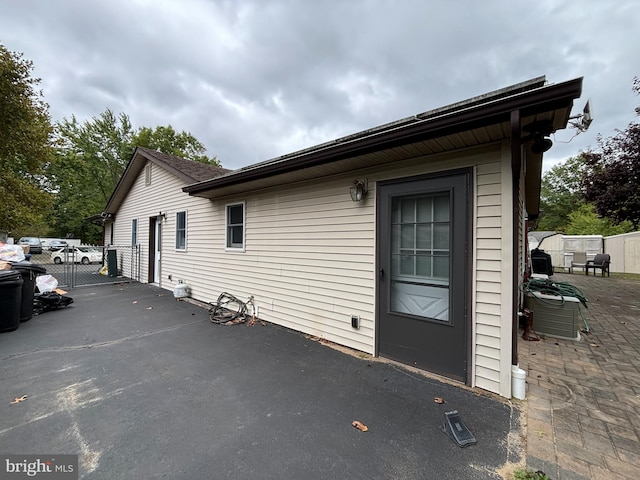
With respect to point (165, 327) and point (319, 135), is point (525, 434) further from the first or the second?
point (319, 135)

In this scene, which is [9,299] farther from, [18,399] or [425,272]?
[425,272]

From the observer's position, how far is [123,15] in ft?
20.2

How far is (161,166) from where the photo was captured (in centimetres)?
833

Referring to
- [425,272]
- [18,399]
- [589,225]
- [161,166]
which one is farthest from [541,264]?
[589,225]

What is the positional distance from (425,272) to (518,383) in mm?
1352

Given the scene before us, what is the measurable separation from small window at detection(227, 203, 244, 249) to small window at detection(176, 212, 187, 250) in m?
2.27

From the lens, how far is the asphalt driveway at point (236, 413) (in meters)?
1.80

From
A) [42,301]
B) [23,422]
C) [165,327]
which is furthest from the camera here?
[42,301]

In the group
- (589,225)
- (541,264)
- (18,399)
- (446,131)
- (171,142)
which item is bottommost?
(18,399)

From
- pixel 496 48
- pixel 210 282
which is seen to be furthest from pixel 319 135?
pixel 210 282

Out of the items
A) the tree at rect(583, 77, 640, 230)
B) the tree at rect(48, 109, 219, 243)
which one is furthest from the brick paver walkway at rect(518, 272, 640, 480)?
the tree at rect(48, 109, 219, 243)

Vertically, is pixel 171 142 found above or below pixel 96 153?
above

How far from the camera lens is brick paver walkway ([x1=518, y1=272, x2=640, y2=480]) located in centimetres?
178

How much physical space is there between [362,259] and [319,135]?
1209 cm
